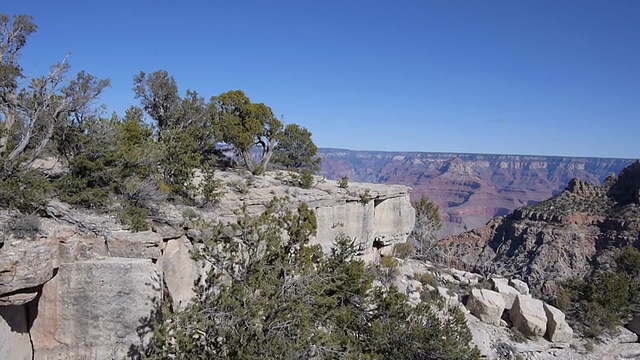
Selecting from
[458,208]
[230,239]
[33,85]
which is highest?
[33,85]

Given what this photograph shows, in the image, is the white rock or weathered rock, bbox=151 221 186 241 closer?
weathered rock, bbox=151 221 186 241

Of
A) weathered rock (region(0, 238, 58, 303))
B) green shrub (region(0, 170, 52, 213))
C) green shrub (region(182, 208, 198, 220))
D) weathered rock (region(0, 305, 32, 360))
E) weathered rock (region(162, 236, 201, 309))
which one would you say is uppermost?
green shrub (region(0, 170, 52, 213))

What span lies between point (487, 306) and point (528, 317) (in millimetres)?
1511

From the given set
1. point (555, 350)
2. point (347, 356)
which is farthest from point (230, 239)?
point (555, 350)

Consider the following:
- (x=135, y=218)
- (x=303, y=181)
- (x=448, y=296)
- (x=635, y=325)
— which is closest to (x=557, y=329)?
(x=448, y=296)

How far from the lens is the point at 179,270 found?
10.5 metres

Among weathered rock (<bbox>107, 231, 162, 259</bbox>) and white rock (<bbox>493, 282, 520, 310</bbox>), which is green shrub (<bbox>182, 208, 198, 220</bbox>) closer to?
weathered rock (<bbox>107, 231, 162, 259</bbox>)

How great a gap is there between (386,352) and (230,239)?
519cm

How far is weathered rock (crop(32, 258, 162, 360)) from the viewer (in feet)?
27.9

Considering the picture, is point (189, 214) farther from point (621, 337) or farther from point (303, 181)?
point (621, 337)

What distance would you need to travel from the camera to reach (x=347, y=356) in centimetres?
802

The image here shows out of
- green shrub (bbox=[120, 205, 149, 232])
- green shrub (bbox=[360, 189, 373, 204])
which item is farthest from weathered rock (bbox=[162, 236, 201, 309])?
green shrub (bbox=[360, 189, 373, 204])

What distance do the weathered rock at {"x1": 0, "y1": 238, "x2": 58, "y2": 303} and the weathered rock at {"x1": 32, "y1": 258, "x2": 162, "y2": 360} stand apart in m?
0.58

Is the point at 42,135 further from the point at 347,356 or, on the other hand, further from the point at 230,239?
the point at 347,356
